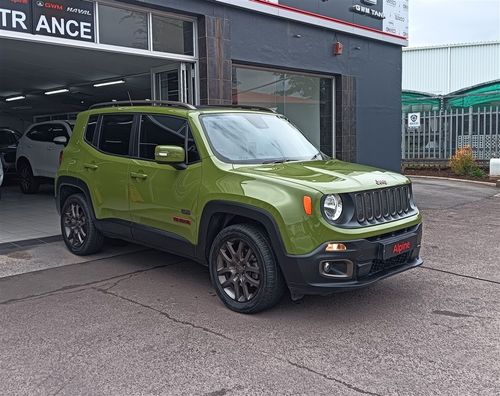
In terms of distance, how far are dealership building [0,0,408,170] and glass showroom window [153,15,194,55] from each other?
18 millimetres

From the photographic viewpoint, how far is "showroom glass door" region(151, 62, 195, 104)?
9797mm

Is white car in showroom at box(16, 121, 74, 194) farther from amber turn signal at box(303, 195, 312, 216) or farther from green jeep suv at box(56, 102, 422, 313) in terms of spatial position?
amber turn signal at box(303, 195, 312, 216)

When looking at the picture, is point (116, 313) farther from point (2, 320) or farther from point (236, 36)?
point (236, 36)

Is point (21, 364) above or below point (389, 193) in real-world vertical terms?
below

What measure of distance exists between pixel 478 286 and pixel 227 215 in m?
2.83

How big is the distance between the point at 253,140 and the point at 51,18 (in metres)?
4.09

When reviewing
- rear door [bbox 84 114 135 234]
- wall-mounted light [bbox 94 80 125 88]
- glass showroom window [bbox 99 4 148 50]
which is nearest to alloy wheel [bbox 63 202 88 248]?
rear door [bbox 84 114 135 234]

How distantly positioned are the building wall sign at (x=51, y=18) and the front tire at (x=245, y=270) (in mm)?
4698

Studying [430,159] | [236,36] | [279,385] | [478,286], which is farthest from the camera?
[430,159]

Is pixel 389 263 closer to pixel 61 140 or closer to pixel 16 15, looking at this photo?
pixel 16 15

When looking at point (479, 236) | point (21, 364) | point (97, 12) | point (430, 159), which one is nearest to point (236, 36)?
point (97, 12)

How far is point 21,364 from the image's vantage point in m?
3.90

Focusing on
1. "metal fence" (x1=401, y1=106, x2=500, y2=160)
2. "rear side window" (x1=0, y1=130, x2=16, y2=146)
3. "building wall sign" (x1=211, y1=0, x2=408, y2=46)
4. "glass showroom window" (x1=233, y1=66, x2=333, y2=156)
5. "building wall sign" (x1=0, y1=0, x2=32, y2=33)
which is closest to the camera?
"building wall sign" (x1=0, y1=0, x2=32, y2=33)

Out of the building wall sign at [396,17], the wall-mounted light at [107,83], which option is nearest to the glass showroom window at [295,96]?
the building wall sign at [396,17]
